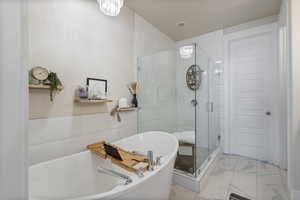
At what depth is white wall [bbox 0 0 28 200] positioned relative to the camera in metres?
0.29

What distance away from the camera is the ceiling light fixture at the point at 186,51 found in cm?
252

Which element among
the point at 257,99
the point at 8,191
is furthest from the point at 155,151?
the point at 257,99

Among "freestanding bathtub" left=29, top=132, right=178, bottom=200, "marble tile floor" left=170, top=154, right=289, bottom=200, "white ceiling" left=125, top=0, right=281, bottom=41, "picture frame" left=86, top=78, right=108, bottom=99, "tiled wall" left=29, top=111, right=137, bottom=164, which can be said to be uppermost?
"white ceiling" left=125, top=0, right=281, bottom=41

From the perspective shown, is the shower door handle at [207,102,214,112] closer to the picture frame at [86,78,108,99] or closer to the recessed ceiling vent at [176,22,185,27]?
the recessed ceiling vent at [176,22,185,27]

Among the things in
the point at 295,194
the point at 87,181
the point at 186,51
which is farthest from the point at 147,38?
the point at 295,194

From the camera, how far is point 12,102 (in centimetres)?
31

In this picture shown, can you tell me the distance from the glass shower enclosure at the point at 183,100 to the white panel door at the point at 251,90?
344mm

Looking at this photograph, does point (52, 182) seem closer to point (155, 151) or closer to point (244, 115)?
point (155, 151)

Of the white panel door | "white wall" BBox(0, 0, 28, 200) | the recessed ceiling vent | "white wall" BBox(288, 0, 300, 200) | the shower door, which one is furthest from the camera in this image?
the recessed ceiling vent

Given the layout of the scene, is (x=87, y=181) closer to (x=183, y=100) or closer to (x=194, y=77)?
(x=183, y=100)

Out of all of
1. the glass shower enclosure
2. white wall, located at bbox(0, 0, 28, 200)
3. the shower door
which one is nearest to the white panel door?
the glass shower enclosure

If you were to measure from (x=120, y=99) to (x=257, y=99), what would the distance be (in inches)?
103

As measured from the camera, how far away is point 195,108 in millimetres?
2527

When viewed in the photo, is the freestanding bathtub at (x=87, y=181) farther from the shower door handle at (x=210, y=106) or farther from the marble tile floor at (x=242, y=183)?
the shower door handle at (x=210, y=106)
